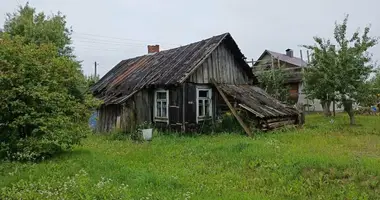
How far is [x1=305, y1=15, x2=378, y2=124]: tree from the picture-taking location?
16.9m

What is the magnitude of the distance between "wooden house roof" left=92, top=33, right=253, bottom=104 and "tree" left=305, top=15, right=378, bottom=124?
14.3 feet

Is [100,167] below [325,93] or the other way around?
below

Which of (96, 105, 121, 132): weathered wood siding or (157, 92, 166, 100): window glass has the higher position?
(157, 92, 166, 100): window glass

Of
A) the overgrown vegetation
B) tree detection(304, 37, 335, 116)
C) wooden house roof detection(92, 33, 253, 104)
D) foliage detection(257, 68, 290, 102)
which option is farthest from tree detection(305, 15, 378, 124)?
the overgrown vegetation

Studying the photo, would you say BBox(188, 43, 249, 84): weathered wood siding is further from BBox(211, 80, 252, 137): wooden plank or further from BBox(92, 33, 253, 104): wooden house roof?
BBox(211, 80, 252, 137): wooden plank

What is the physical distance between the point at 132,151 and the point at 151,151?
694 millimetres

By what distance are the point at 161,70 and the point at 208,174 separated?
1034cm

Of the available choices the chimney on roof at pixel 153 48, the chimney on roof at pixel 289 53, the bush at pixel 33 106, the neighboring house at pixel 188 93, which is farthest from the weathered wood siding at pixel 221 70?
the chimney on roof at pixel 289 53

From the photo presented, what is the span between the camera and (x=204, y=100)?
Result: 16984 millimetres

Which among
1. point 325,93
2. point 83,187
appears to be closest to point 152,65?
point 325,93

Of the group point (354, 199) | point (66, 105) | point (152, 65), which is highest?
point (152, 65)

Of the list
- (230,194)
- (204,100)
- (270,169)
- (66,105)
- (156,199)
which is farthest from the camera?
(204,100)

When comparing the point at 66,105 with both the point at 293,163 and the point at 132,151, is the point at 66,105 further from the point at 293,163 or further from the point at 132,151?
the point at 293,163

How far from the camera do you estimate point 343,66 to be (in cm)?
1705
